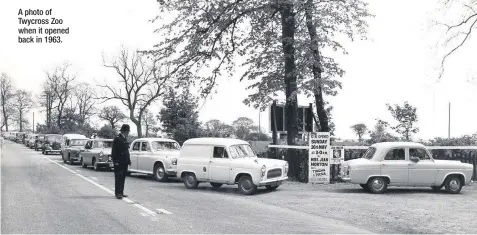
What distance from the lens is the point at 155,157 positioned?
2031 centimetres

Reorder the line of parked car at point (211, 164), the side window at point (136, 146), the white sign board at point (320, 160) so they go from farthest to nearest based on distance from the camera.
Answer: the side window at point (136, 146)
the white sign board at point (320, 160)
the line of parked car at point (211, 164)

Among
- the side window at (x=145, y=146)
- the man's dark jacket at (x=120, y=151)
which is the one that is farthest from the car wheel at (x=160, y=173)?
the man's dark jacket at (x=120, y=151)

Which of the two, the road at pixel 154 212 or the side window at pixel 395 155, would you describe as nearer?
the road at pixel 154 212

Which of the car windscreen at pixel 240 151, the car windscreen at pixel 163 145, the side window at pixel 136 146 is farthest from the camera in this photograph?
the side window at pixel 136 146

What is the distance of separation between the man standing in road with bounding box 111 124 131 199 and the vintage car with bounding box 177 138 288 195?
3.53m

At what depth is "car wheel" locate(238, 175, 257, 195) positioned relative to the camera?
49.6 feet

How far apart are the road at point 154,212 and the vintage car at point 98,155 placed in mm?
8160

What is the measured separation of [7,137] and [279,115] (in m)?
91.3

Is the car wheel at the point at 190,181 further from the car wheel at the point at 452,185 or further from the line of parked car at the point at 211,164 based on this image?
the car wheel at the point at 452,185

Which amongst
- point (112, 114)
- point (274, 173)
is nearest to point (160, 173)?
point (274, 173)

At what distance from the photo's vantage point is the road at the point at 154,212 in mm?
8891

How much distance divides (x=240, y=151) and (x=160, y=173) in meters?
4.87

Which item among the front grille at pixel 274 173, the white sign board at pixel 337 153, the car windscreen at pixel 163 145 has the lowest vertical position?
the front grille at pixel 274 173

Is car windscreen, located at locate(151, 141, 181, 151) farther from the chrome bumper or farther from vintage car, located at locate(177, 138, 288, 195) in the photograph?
the chrome bumper
